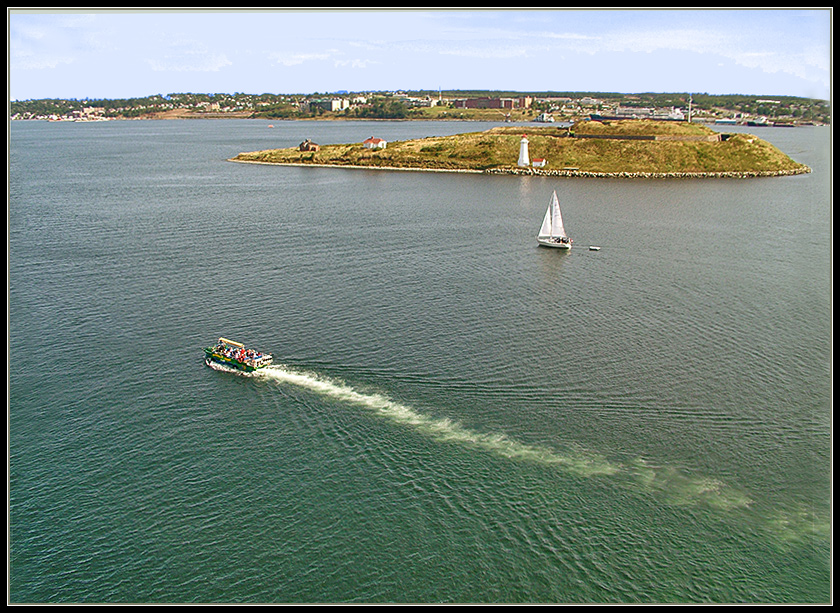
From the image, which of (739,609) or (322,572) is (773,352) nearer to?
(739,609)

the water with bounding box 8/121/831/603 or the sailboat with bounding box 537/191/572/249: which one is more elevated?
the sailboat with bounding box 537/191/572/249

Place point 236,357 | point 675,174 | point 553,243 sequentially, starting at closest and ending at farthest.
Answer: point 236,357, point 553,243, point 675,174

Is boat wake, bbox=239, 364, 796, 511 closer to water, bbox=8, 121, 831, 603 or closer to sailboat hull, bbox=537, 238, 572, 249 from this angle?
water, bbox=8, 121, 831, 603

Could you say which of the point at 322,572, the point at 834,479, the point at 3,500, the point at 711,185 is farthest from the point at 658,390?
the point at 711,185

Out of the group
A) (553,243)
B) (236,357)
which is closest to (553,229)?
(553,243)

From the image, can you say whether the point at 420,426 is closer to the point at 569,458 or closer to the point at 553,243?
the point at 569,458

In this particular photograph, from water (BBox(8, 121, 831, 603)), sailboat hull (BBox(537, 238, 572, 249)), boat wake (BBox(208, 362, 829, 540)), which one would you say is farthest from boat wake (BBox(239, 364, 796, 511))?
sailboat hull (BBox(537, 238, 572, 249))

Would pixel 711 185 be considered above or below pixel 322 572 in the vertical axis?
above
